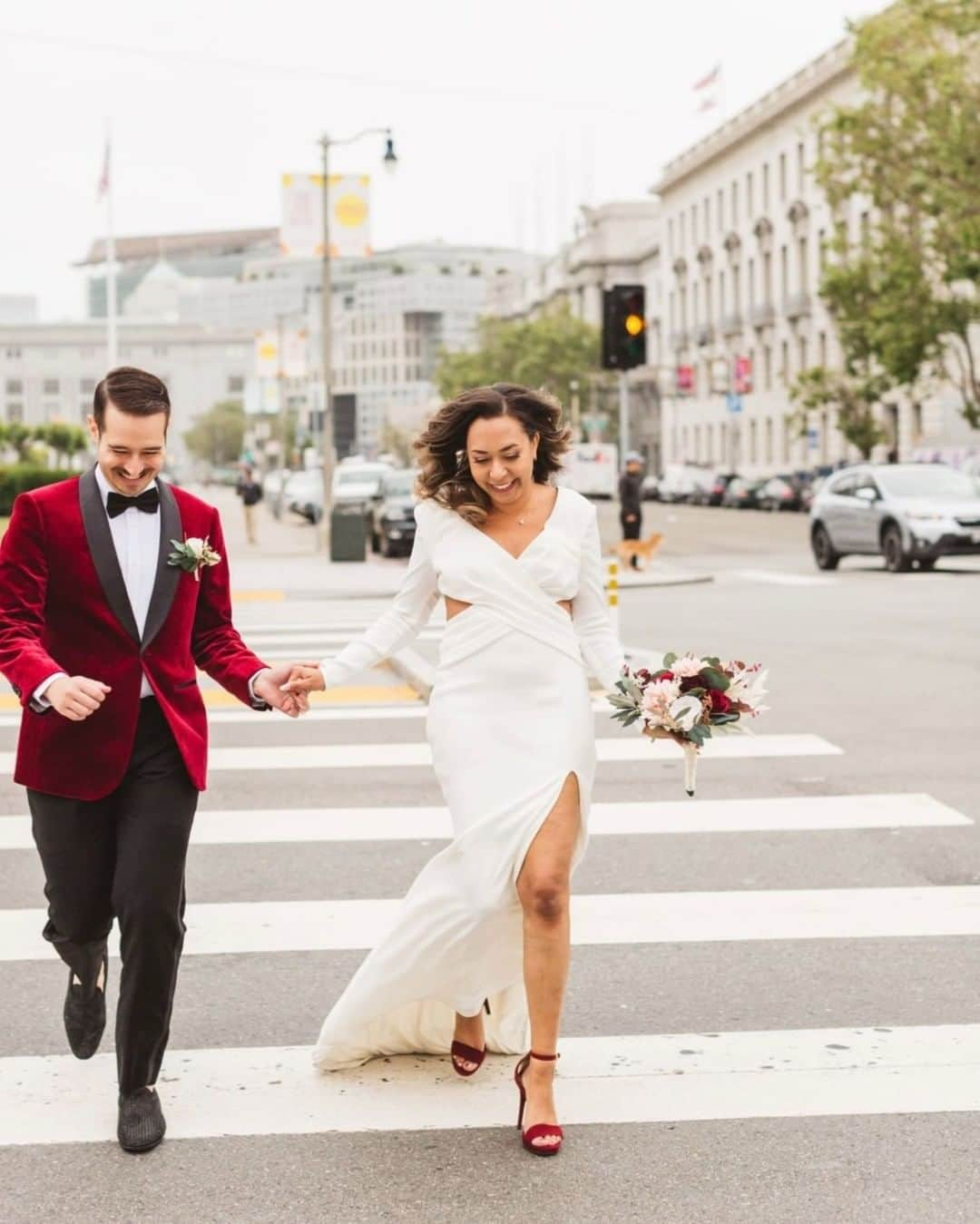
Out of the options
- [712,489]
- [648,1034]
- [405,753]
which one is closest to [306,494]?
[712,489]

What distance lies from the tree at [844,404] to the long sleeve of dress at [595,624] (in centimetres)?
5170

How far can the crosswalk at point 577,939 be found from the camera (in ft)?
15.4

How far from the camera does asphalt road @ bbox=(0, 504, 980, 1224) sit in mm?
4125

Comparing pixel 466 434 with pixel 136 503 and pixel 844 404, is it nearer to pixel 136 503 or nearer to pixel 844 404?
pixel 136 503

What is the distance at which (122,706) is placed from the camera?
4438mm

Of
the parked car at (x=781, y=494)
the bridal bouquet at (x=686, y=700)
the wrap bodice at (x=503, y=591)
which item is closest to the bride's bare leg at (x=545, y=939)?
the bridal bouquet at (x=686, y=700)

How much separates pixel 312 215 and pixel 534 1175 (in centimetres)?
3158

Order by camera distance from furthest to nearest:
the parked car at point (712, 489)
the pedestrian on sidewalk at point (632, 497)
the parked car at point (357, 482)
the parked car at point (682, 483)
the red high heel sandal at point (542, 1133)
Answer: the parked car at point (682, 483), the parked car at point (712, 489), the parked car at point (357, 482), the pedestrian on sidewalk at point (632, 497), the red high heel sandal at point (542, 1133)

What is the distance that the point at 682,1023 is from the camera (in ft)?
17.8

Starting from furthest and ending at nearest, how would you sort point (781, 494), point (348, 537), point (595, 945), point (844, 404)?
1. point (844, 404)
2. point (781, 494)
3. point (348, 537)
4. point (595, 945)

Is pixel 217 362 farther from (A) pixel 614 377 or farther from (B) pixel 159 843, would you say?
(B) pixel 159 843

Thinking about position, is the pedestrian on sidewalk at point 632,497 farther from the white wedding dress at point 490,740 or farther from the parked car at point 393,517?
the white wedding dress at point 490,740

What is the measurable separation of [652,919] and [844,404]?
59801 mm

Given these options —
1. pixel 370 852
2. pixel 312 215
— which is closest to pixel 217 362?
pixel 312 215
